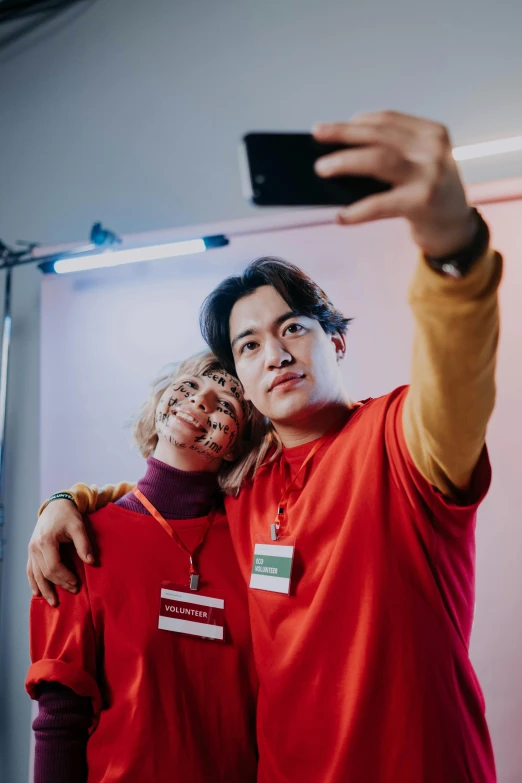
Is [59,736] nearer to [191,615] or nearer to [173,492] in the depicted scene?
[191,615]

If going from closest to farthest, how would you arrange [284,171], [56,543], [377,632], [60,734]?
[284,171]
[377,632]
[60,734]
[56,543]

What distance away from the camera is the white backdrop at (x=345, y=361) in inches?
49.3

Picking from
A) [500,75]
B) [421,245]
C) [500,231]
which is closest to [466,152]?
[500,231]

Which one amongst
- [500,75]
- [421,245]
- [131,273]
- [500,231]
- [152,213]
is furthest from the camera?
[152,213]

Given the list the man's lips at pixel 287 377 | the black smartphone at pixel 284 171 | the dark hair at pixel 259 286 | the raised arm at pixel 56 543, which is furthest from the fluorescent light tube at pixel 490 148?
the raised arm at pixel 56 543

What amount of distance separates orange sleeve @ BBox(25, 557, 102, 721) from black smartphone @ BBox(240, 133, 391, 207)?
0.86 metres

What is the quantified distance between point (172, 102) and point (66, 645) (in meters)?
1.88

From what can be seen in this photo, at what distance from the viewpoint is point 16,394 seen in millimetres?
1907

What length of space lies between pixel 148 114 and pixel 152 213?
42 centimetres

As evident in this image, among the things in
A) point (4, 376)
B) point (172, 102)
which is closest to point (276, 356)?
Answer: point (4, 376)

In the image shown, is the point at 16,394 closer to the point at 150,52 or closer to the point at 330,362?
the point at 330,362

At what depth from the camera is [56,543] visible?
115 cm

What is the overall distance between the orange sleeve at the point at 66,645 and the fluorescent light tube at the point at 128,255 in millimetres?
956

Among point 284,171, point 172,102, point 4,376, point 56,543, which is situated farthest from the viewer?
point 172,102
